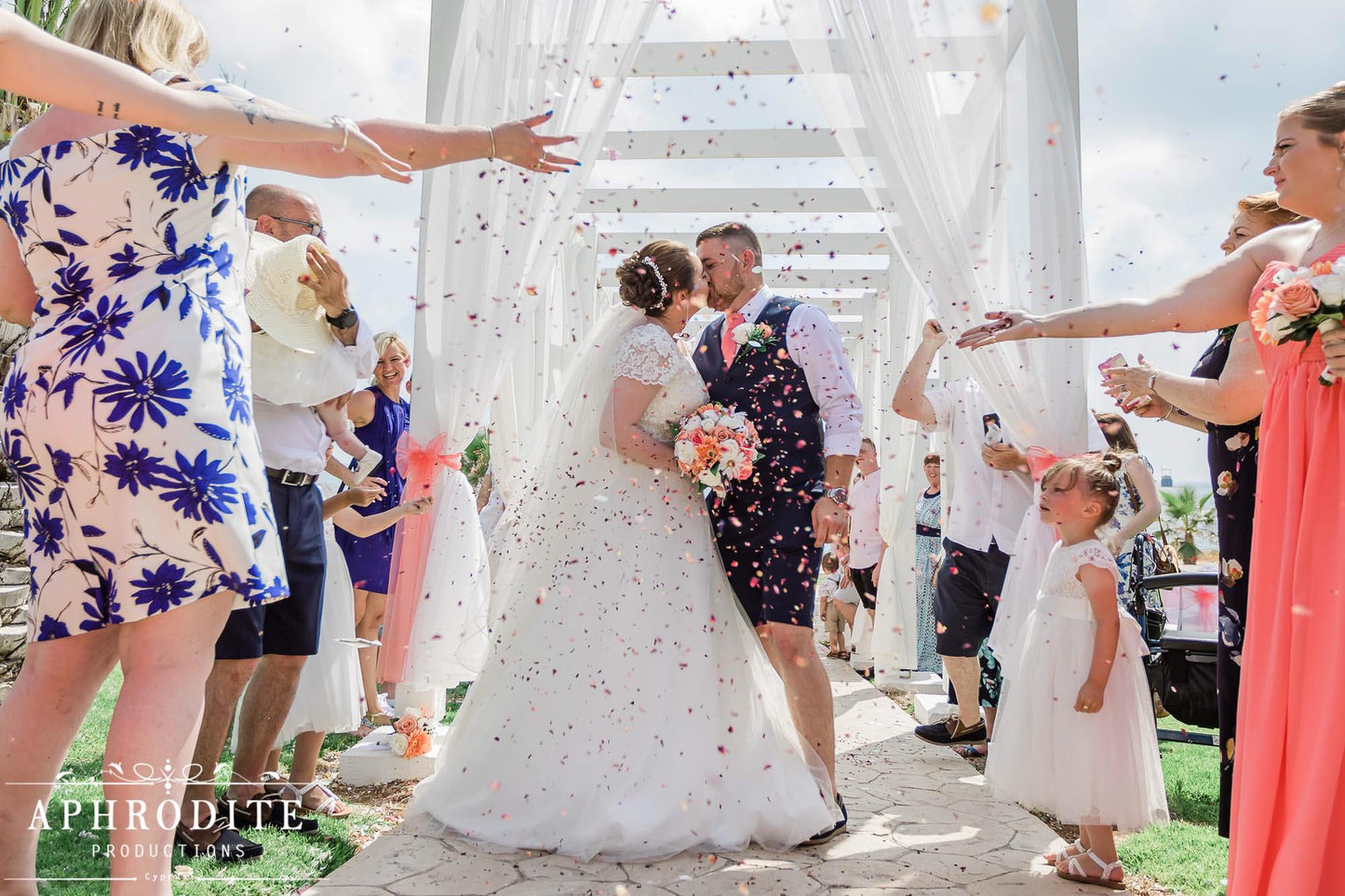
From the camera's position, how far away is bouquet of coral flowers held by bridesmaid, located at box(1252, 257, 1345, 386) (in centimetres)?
175

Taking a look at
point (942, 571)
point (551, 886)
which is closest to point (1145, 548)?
point (942, 571)

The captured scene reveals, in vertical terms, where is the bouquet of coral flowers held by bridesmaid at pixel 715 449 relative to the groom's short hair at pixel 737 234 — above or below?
below

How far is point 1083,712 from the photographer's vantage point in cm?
266

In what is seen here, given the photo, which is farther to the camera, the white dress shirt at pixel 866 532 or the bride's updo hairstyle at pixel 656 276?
the white dress shirt at pixel 866 532

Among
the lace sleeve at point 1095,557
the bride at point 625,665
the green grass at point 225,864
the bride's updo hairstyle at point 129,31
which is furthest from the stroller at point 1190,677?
the bride's updo hairstyle at point 129,31

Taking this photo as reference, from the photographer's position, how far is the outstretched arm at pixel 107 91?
1.38 m

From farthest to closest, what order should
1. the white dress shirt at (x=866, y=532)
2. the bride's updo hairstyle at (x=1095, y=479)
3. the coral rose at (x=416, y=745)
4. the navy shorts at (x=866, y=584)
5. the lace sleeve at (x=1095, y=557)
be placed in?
the white dress shirt at (x=866, y=532)
the navy shorts at (x=866, y=584)
the coral rose at (x=416, y=745)
the bride's updo hairstyle at (x=1095, y=479)
the lace sleeve at (x=1095, y=557)

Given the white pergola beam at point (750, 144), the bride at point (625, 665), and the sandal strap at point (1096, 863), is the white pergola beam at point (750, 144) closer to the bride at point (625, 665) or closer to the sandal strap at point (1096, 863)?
the bride at point (625, 665)

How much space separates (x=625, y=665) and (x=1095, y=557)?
1.47 m

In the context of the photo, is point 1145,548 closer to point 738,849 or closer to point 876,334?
point 738,849

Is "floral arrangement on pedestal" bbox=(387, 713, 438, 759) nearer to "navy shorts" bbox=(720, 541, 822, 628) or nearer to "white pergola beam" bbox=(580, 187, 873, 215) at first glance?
"navy shorts" bbox=(720, 541, 822, 628)

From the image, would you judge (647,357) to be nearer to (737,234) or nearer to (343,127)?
(737,234)

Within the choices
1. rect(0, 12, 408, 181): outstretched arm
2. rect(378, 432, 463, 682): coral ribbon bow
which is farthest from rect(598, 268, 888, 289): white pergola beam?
rect(0, 12, 408, 181): outstretched arm

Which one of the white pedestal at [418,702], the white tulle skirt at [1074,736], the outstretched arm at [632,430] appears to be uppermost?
the outstretched arm at [632,430]
